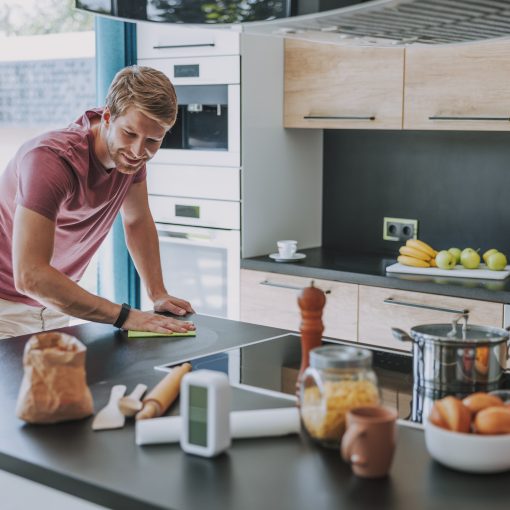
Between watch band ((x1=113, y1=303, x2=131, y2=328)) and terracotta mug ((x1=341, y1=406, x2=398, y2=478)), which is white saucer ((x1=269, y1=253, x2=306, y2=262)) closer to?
watch band ((x1=113, y1=303, x2=131, y2=328))

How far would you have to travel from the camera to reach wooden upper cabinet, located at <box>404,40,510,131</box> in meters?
3.51

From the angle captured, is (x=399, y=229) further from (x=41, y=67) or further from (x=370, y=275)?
(x=41, y=67)

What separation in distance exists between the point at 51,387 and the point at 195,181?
248cm

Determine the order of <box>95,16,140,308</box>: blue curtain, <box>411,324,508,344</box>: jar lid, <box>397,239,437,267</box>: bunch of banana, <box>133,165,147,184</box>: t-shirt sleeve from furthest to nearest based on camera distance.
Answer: <box>95,16,140,308</box>: blue curtain, <box>397,239,437,267</box>: bunch of banana, <box>133,165,147,184</box>: t-shirt sleeve, <box>411,324,508,344</box>: jar lid

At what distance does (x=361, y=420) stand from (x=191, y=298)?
2813 mm

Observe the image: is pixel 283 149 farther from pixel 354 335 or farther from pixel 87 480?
pixel 87 480

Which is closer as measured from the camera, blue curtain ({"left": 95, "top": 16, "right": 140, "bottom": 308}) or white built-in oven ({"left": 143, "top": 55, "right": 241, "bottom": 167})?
white built-in oven ({"left": 143, "top": 55, "right": 241, "bottom": 167})

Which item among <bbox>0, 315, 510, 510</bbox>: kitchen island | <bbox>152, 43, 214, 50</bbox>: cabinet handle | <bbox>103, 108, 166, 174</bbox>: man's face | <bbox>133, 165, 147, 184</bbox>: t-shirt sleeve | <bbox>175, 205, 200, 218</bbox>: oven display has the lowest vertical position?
<bbox>0, 315, 510, 510</bbox>: kitchen island

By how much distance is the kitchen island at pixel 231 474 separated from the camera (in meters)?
1.39

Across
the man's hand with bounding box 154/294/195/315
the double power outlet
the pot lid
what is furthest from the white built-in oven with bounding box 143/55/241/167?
the pot lid

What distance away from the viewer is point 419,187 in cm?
415

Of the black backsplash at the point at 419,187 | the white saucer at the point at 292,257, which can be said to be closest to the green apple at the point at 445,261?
Answer: the black backsplash at the point at 419,187

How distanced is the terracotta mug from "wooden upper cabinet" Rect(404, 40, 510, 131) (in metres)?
2.30

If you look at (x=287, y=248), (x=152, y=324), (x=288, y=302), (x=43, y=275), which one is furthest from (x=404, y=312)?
(x=43, y=275)
